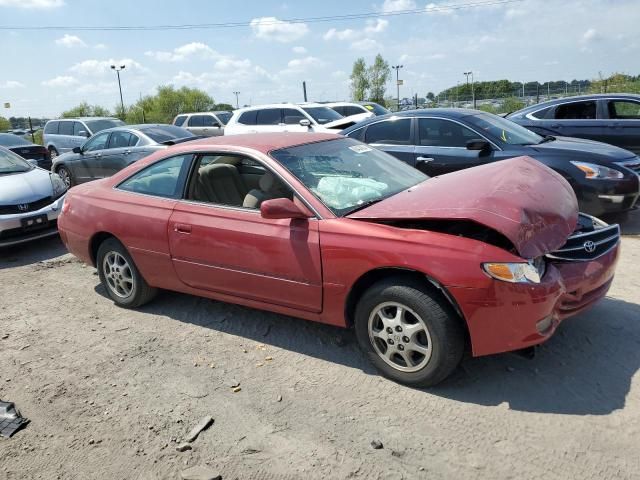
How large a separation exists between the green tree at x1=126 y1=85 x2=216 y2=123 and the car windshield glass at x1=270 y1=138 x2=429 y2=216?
143 ft

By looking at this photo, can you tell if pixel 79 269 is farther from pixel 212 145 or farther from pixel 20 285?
pixel 212 145

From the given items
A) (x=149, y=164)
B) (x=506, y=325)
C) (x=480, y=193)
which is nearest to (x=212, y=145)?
(x=149, y=164)

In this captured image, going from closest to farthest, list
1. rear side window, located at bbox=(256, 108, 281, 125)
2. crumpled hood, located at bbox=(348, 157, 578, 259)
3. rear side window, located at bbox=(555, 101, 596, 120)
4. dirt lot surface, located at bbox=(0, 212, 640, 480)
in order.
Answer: dirt lot surface, located at bbox=(0, 212, 640, 480) < crumpled hood, located at bbox=(348, 157, 578, 259) < rear side window, located at bbox=(555, 101, 596, 120) < rear side window, located at bbox=(256, 108, 281, 125)

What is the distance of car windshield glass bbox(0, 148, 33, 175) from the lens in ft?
25.1

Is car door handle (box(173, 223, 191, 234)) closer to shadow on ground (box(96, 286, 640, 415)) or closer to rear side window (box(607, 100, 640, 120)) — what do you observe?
shadow on ground (box(96, 286, 640, 415))

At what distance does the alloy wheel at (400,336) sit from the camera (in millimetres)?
3070

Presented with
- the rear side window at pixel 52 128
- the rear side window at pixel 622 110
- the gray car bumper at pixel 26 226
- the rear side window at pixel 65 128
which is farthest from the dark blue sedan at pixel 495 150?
the rear side window at pixel 52 128

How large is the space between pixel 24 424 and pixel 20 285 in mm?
3026

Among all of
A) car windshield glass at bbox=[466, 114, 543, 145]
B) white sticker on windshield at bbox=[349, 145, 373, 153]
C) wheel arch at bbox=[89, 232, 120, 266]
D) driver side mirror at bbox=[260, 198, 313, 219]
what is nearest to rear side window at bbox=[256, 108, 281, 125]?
car windshield glass at bbox=[466, 114, 543, 145]

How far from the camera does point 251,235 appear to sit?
3.65 m

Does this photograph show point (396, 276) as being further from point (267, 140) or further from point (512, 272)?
point (267, 140)

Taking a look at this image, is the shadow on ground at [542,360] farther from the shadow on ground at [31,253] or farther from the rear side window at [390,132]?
the rear side window at [390,132]

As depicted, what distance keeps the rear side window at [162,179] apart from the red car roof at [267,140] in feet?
0.58

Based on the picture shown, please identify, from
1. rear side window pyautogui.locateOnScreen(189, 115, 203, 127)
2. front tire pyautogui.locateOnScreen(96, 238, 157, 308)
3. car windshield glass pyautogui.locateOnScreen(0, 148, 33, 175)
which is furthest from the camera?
rear side window pyautogui.locateOnScreen(189, 115, 203, 127)
